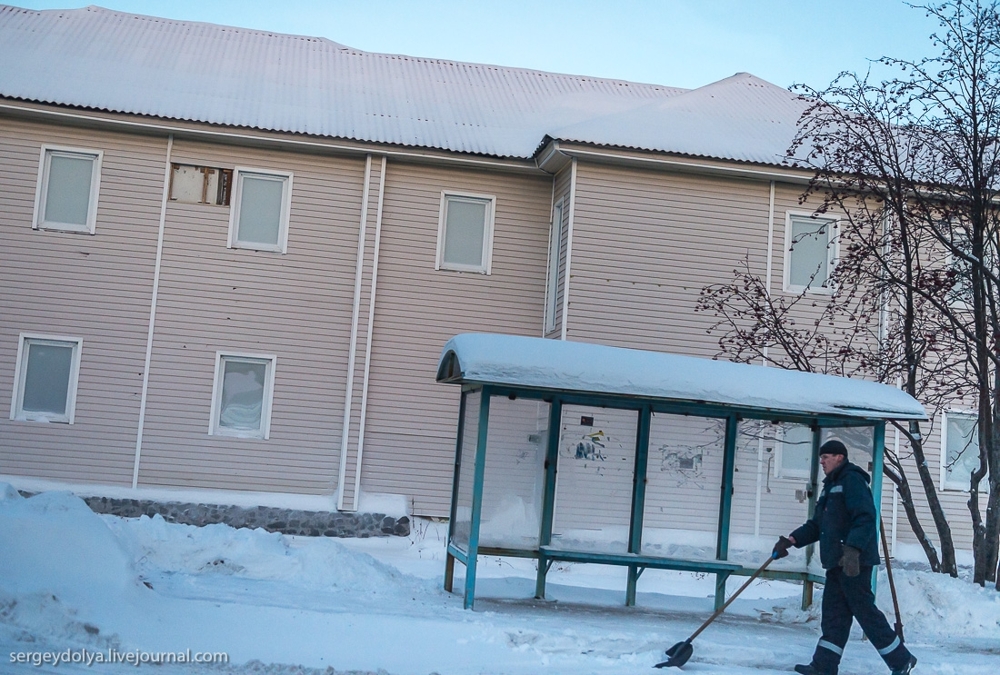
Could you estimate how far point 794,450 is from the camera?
11242 millimetres

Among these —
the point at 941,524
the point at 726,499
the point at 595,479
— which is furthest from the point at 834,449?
the point at 941,524

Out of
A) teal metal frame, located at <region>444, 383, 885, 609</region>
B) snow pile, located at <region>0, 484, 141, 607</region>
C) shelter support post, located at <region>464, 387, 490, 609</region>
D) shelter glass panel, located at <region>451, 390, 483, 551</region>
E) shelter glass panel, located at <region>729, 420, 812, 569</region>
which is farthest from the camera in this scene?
shelter glass panel, located at <region>729, 420, 812, 569</region>

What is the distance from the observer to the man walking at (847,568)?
7961mm

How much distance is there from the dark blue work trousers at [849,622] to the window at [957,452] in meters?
11.0

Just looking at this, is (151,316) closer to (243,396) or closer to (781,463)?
(243,396)

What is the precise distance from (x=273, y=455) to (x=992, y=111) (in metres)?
11.6

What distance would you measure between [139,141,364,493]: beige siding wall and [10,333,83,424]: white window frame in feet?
3.93

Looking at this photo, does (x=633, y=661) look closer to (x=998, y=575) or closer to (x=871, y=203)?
(x=998, y=575)

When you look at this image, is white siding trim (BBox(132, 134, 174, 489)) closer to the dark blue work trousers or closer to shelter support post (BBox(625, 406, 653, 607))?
shelter support post (BBox(625, 406, 653, 607))

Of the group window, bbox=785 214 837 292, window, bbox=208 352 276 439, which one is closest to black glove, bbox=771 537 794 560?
window, bbox=785 214 837 292

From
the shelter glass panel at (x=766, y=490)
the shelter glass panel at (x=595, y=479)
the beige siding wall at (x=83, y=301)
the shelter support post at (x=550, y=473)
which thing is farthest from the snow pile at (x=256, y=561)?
the beige siding wall at (x=83, y=301)

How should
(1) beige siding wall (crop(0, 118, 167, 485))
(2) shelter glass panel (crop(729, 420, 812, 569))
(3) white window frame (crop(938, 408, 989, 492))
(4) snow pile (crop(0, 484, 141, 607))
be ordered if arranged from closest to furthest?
1. (4) snow pile (crop(0, 484, 141, 607))
2. (2) shelter glass panel (crop(729, 420, 812, 569))
3. (1) beige siding wall (crop(0, 118, 167, 485))
4. (3) white window frame (crop(938, 408, 989, 492))

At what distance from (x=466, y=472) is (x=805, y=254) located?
944 cm

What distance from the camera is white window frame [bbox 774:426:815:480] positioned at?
11.2m
